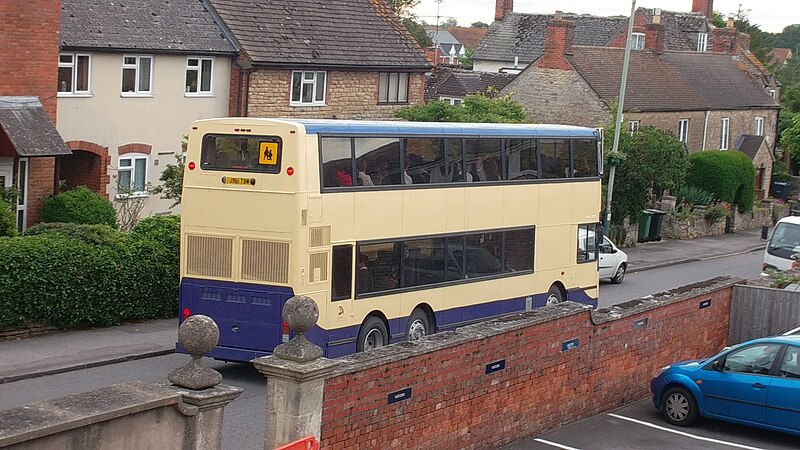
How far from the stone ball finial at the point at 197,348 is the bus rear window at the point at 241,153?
7.82 meters

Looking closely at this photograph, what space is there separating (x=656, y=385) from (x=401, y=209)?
4.97 meters

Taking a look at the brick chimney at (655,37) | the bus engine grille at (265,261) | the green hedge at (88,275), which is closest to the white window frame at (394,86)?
the green hedge at (88,275)

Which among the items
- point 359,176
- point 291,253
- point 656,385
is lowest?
point 656,385

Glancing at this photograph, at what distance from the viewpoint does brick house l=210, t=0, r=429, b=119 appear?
34.1 metres

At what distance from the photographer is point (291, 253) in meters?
16.7

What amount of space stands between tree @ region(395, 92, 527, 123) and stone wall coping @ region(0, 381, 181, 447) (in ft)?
93.0

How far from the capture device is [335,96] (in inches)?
1451

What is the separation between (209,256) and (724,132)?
138ft

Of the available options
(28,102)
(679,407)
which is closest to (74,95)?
(28,102)

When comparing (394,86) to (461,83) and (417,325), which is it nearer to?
(461,83)

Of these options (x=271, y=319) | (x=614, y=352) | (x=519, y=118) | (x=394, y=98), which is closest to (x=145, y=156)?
(x=394, y=98)

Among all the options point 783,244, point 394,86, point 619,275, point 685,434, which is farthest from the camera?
point 394,86

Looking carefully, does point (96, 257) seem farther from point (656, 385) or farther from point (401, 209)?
point (656, 385)

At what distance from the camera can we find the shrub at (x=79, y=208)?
2650cm
